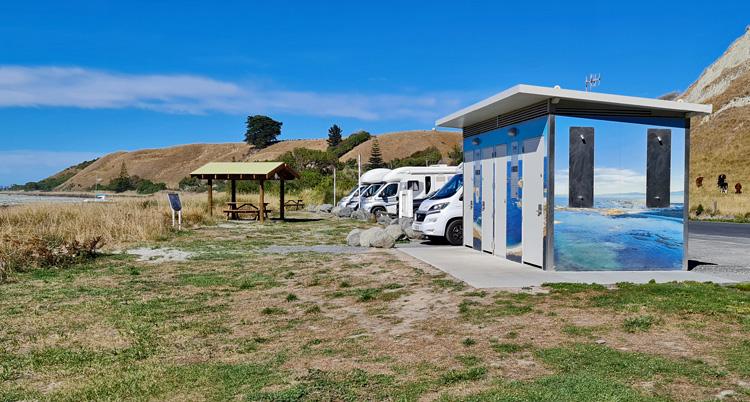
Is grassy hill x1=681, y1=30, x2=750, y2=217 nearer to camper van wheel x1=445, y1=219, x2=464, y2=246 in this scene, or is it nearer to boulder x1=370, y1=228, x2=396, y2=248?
camper van wheel x1=445, y1=219, x2=464, y2=246

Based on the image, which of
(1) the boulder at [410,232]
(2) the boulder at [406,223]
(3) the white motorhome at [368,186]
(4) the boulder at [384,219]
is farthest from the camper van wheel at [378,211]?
(1) the boulder at [410,232]

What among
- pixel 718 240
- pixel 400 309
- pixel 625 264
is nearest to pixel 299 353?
pixel 400 309

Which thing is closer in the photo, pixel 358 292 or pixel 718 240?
pixel 358 292

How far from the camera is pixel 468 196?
15.2 meters

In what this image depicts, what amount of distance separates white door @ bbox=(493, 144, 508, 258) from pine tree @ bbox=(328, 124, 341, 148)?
11037cm

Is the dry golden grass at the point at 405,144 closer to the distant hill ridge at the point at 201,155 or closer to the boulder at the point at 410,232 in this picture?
the distant hill ridge at the point at 201,155

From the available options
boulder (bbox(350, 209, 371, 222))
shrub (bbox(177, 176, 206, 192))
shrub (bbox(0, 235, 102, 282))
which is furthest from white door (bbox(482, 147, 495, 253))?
shrub (bbox(177, 176, 206, 192))

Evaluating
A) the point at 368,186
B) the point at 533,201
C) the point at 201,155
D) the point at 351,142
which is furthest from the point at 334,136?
the point at 533,201

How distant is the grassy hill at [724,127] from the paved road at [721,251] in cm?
1477

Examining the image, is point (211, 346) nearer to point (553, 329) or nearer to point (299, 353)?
point (299, 353)

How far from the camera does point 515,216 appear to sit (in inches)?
487

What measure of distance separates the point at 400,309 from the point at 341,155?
10525 centimetres

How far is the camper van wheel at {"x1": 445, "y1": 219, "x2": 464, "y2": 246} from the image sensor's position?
16.3m

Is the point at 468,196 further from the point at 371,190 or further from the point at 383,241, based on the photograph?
the point at 371,190
